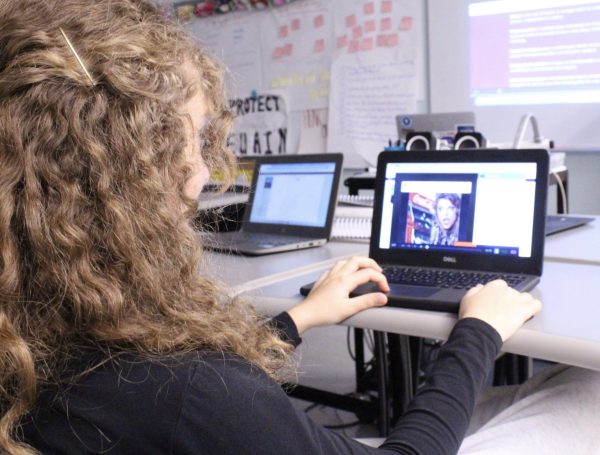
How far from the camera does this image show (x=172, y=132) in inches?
25.4

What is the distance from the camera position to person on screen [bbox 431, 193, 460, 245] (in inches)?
Result: 47.4

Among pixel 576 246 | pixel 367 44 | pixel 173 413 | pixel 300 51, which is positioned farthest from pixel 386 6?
pixel 173 413

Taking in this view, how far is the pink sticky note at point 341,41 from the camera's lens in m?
3.68

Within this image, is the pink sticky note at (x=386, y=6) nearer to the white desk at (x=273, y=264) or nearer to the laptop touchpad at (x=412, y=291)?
the white desk at (x=273, y=264)

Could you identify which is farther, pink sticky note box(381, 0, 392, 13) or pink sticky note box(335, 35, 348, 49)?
pink sticky note box(335, 35, 348, 49)

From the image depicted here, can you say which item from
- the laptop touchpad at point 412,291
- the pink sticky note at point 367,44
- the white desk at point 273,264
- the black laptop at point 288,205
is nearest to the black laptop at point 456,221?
the laptop touchpad at point 412,291

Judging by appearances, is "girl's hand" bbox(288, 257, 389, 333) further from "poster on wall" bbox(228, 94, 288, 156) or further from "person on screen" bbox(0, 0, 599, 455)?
"poster on wall" bbox(228, 94, 288, 156)

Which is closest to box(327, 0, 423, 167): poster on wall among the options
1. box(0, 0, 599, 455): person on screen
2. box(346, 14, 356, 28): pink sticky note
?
box(346, 14, 356, 28): pink sticky note

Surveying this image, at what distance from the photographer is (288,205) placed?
5.78 ft

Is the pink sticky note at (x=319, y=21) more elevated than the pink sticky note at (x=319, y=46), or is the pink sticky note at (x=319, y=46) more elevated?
the pink sticky note at (x=319, y=21)

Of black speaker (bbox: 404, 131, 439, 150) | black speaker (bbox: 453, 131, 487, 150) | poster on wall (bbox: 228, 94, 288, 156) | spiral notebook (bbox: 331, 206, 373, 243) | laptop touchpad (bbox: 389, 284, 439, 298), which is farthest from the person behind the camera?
poster on wall (bbox: 228, 94, 288, 156)

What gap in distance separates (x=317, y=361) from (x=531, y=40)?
167 centimetres

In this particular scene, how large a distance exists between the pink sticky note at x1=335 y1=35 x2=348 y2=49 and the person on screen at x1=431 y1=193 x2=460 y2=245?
8.61 ft

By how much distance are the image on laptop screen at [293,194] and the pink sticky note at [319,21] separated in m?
2.17
